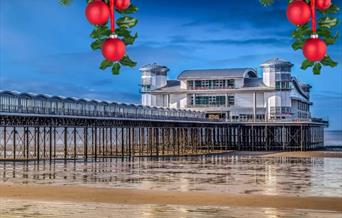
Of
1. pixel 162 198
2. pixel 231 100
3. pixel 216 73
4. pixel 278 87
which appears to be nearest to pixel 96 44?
pixel 162 198

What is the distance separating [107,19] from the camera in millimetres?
1906

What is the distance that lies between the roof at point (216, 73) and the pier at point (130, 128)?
5.87 meters

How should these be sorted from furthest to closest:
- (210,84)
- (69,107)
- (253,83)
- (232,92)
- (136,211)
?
1. (210,84)
2. (253,83)
3. (232,92)
4. (69,107)
5. (136,211)

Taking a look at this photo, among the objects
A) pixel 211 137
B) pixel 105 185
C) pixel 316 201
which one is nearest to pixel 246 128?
pixel 211 137

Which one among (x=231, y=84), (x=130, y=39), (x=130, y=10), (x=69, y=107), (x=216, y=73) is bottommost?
(x=130, y=39)

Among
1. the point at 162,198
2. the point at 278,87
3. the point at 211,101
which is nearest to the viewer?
the point at 162,198

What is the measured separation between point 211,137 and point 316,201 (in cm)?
5724

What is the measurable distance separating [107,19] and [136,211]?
15847 mm

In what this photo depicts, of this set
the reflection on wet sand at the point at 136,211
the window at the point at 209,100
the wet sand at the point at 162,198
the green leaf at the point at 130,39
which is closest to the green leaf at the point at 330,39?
the green leaf at the point at 130,39

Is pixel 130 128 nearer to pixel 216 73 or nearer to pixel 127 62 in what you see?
pixel 216 73

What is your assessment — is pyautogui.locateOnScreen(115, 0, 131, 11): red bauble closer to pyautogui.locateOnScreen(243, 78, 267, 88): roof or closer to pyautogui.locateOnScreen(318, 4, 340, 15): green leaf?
pyautogui.locateOnScreen(318, 4, 340, 15): green leaf

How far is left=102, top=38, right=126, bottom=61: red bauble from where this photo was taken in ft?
6.25

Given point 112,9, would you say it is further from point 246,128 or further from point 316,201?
point 246,128

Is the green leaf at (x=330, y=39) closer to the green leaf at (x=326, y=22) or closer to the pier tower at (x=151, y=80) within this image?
the green leaf at (x=326, y=22)
